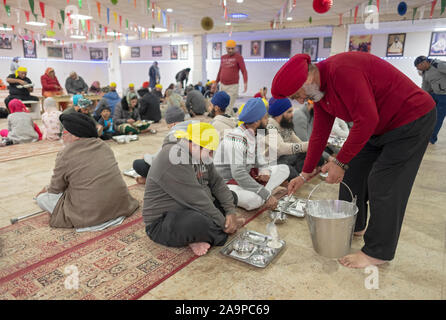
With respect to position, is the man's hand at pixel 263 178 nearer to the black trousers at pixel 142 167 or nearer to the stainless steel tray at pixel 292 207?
the stainless steel tray at pixel 292 207

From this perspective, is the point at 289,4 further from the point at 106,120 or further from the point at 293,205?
the point at 293,205

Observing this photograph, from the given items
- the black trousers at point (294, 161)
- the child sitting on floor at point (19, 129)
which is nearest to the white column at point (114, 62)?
the child sitting on floor at point (19, 129)

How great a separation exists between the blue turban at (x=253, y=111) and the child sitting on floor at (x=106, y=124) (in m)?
3.64

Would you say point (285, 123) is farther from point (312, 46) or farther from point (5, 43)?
point (5, 43)

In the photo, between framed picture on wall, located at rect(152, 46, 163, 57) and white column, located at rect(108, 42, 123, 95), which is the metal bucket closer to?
white column, located at rect(108, 42, 123, 95)

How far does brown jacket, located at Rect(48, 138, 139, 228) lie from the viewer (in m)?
2.26

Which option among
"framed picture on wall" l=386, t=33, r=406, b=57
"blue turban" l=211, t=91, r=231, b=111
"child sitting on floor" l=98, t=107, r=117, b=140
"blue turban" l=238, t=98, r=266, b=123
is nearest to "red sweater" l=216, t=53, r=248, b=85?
"child sitting on floor" l=98, t=107, r=117, b=140

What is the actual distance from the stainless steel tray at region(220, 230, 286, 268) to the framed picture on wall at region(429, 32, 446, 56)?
40.9 ft

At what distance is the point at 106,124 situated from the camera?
555cm

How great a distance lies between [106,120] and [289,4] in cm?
537

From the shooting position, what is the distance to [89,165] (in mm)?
2295

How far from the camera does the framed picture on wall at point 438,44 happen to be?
1111cm

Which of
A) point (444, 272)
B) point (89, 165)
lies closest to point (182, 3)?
point (89, 165)

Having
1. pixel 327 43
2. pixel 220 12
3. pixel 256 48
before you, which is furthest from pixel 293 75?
pixel 256 48
